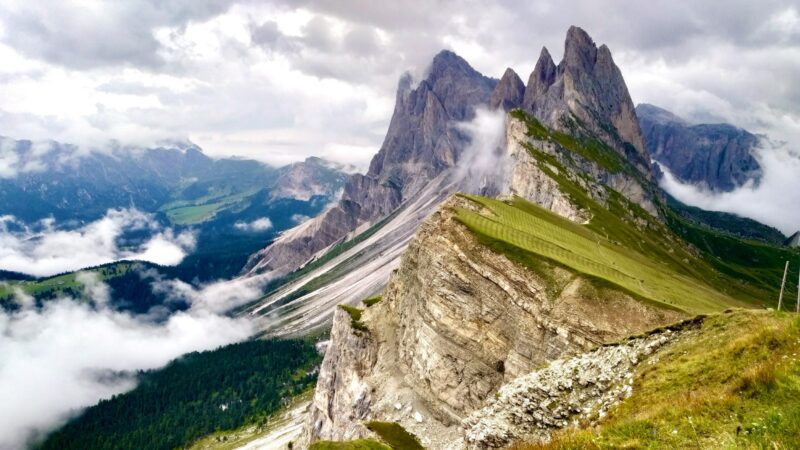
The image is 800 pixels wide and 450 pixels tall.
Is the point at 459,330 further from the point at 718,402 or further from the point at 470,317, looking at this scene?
the point at 718,402

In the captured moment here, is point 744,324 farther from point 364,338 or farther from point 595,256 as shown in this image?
point 364,338

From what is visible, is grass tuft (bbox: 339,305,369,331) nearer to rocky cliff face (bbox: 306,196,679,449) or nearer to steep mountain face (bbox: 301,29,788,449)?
steep mountain face (bbox: 301,29,788,449)

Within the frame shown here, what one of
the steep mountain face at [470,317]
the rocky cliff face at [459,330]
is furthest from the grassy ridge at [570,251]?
the rocky cliff face at [459,330]

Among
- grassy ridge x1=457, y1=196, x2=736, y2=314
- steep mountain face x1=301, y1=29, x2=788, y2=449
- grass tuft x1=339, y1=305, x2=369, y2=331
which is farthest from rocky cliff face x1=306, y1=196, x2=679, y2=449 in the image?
grassy ridge x1=457, y1=196, x2=736, y2=314

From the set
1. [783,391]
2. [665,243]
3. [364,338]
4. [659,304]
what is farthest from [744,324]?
[665,243]

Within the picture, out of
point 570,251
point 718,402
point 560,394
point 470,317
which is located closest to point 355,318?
point 470,317
